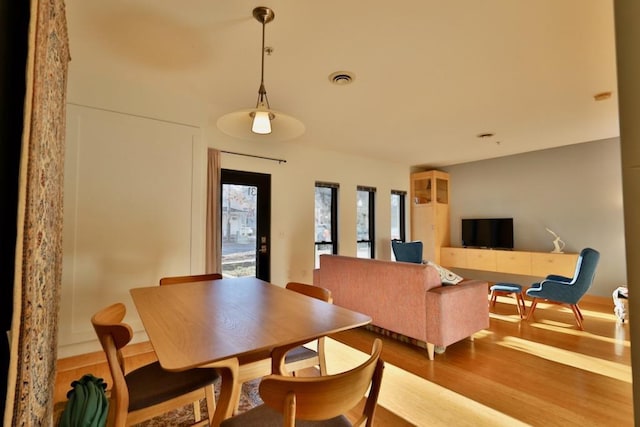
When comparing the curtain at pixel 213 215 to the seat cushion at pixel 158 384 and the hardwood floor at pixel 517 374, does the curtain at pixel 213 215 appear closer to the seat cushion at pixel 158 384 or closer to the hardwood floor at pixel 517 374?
the hardwood floor at pixel 517 374

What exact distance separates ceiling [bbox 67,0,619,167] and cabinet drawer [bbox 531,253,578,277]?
2.00 metres

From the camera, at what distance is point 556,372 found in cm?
242

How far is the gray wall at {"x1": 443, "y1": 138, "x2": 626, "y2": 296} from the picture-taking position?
14.7 feet

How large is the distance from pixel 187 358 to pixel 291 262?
12.1 ft

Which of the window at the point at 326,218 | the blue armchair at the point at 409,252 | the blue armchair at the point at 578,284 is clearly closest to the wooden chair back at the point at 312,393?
the blue armchair at the point at 578,284

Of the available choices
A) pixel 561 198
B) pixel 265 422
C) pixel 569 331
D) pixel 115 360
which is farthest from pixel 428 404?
pixel 561 198

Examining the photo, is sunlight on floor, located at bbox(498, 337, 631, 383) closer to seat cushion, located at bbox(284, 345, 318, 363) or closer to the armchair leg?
the armchair leg

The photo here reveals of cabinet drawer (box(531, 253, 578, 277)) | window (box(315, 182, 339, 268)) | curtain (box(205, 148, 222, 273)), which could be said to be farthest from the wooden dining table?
cabinet drawer (box(531, 253, 578, 277))

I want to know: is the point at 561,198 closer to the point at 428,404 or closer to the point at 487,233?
the point at 487,233

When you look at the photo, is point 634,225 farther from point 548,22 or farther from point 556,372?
point 556,372

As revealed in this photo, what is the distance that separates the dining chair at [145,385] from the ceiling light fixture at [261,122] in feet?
3.72

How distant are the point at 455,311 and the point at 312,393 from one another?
2320 mm

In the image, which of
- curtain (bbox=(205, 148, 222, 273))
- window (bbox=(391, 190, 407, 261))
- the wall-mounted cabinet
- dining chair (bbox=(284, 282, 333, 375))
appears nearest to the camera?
dining chair (bbox=(284, 282, 333, 375))

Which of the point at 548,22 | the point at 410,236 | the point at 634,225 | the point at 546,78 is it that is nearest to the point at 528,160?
the point at 410,236
